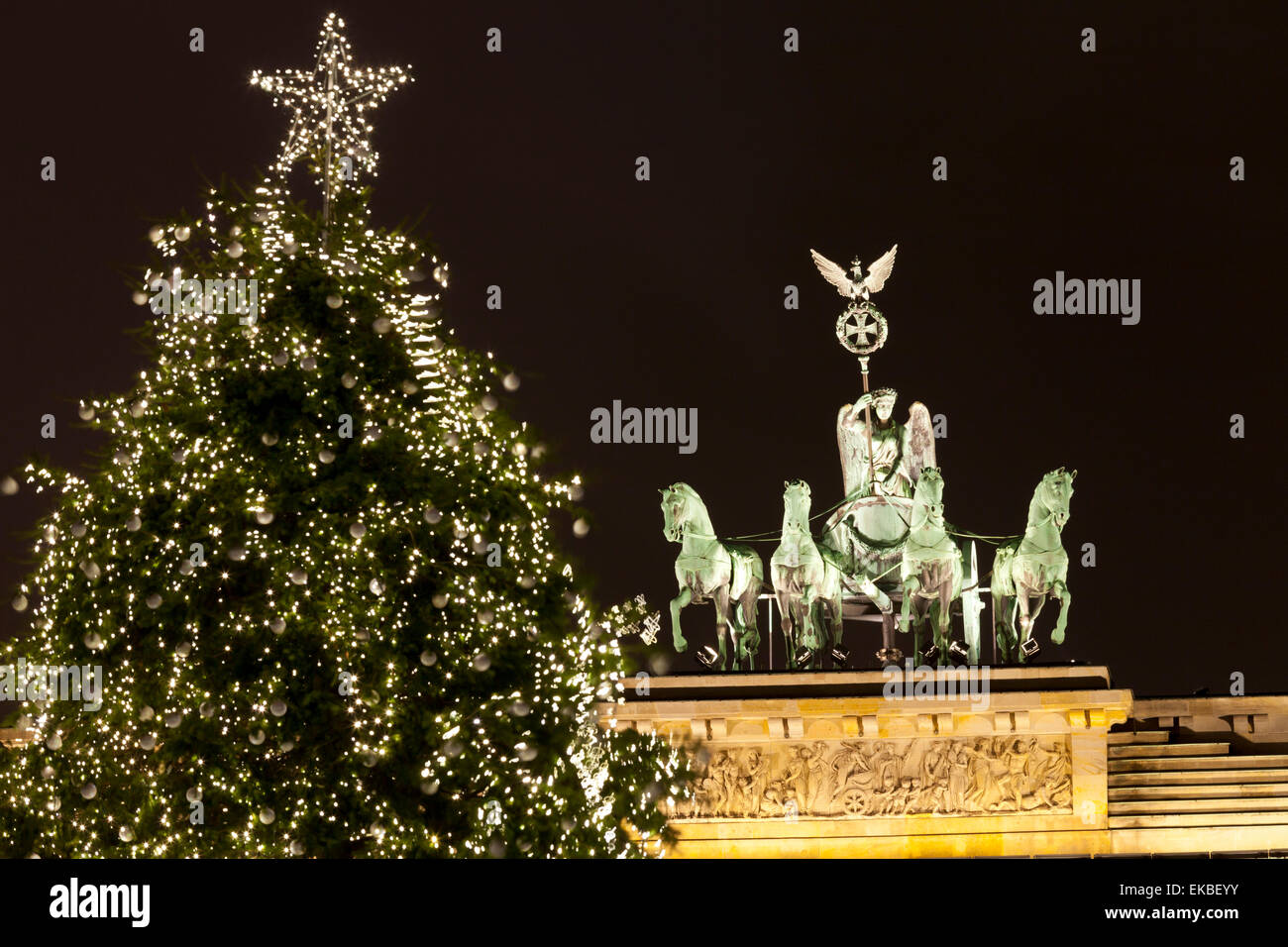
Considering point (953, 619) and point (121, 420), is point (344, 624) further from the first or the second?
point (953, 619)

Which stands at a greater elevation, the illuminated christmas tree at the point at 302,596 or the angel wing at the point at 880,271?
the angel wing at the point at 880,271

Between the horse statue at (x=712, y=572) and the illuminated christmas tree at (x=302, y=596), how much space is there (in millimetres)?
8375

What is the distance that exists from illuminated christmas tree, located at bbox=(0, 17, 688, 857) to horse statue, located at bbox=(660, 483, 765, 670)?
838cm

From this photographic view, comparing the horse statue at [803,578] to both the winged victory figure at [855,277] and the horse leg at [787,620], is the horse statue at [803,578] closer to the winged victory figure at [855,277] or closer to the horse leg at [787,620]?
the horse leg at [787,620]

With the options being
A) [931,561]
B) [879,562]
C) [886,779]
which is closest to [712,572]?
[879,562]

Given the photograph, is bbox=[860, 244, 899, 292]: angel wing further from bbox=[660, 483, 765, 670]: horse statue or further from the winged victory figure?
bbox=[660, 483, 765, 670]: horse statue

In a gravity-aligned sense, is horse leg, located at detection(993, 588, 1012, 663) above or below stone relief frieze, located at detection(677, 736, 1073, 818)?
above

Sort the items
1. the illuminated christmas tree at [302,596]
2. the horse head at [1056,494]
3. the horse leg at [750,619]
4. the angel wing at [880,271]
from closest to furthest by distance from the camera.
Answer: the illuminated christmas tree at [302,596], the horse head at [1056,494], the horse leg at [750,619], the angel wing at [880,271]

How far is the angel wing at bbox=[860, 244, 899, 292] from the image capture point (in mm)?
23156

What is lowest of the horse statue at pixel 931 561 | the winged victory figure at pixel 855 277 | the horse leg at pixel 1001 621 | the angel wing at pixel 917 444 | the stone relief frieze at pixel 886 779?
the stone relief frieze at pixel 886 779

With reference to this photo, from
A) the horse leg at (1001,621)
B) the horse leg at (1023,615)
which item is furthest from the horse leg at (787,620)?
the horse leg at (1023,615)

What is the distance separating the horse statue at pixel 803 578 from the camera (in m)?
21.6

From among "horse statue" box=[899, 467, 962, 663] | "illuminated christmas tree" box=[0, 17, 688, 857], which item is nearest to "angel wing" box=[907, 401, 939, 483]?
"horse statue" box=[899, 467, 962, 663]

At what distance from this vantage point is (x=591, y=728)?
545 inches
